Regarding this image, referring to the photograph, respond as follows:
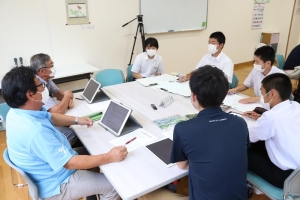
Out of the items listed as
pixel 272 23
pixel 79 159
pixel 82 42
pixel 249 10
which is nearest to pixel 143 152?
pixel 79 159

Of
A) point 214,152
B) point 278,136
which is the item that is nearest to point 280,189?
point 278,136

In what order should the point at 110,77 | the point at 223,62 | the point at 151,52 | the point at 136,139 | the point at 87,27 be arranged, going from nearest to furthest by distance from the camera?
the point at 136,139
the point at 223,62
the point at 110,77
the point at 151,52
the point at 87,27

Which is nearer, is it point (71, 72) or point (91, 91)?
point (91, 91)

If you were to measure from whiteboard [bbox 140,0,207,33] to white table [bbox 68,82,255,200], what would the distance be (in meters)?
2.37

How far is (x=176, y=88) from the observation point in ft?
8.20

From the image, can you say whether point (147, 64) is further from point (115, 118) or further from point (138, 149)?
point (138, 149)

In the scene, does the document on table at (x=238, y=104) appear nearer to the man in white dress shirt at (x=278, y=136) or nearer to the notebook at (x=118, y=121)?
the man in white dress shirt at (x=278, y=136)

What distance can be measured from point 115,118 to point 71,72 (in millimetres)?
1971

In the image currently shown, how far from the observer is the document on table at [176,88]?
7.72 ft

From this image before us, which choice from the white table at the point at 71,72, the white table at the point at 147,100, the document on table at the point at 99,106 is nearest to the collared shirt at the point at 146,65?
the white table at the point at 147,100

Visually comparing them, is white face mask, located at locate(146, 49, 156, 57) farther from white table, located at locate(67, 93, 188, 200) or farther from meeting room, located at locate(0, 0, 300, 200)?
white table, located at locate(67, 93, 188, 200)

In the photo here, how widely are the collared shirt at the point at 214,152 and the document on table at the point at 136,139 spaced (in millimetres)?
393

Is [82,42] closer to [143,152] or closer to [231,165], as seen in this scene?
[143,152]

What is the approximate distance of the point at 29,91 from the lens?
1238 mm
